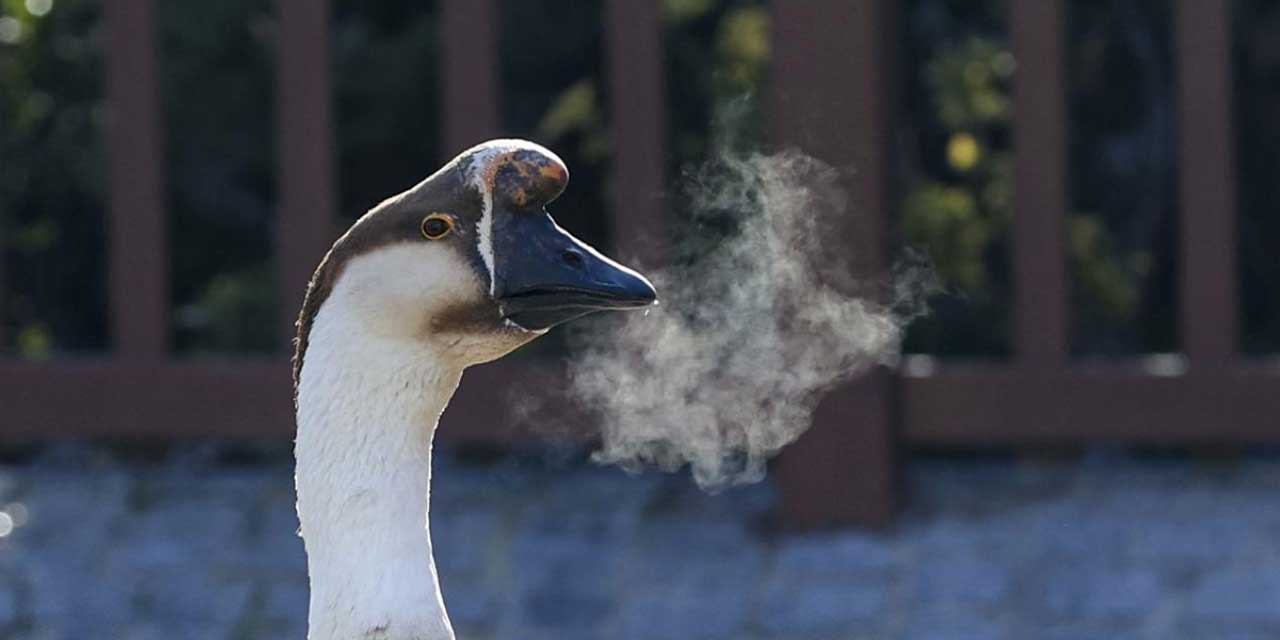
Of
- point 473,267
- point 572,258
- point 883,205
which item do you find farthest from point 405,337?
point 883,205

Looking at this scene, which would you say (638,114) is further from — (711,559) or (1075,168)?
(1075,168)

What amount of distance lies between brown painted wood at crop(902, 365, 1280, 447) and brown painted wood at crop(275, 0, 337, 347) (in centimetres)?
174

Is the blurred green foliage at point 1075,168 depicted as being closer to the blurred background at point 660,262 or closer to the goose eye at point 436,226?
the blurred background at point 660,262

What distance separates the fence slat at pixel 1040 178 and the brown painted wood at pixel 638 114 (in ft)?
3.25

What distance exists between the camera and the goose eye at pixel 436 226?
2793mm

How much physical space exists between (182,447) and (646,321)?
3572 mm

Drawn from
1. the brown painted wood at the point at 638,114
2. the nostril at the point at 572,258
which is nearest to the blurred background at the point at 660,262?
the brown painted wood at the point at 638,114

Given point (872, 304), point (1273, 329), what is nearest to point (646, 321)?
point (872, 304)

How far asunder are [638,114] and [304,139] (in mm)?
996

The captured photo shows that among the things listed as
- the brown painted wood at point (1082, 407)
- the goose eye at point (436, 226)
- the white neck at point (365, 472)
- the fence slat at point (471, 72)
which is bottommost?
the brown painted wood at point (1082, 407)

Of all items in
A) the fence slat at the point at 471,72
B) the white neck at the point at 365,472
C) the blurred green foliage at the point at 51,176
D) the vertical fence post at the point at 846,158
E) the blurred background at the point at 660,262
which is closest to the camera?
the white neck at the point at 365,472

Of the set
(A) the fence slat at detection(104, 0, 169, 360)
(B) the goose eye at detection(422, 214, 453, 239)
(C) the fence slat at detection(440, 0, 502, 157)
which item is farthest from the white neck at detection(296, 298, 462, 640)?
(A) the fence slat at detection(104, 0, 169, 360)

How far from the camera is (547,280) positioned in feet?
9.20

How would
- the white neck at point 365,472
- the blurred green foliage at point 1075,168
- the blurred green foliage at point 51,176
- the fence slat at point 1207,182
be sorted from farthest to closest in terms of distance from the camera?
the blurred green foliage at point 51,176
the blurred green foliage at point 1075,168
the fence slat at point 1207,182
the white neck at point 365,472
